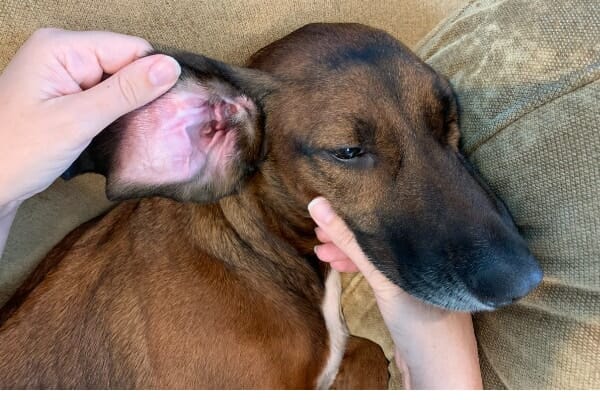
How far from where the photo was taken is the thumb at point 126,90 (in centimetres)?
116

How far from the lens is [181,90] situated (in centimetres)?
127

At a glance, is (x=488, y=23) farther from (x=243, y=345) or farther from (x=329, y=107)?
(x=243, y=345)

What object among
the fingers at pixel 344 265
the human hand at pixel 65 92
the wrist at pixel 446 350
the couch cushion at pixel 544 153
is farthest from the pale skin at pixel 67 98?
the couch cushion at pixel 544 153

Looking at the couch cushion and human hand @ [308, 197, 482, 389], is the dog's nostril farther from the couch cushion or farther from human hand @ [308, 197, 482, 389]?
human hand @ [308, 197, 482, 389]

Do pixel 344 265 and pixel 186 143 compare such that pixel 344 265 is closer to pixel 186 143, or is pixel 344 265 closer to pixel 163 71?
pixel 186 143

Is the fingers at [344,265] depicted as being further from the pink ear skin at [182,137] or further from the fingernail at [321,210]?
the pink ear skin at [182,137]

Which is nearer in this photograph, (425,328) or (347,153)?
(347,153)

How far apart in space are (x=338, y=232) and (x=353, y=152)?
0.79 feet

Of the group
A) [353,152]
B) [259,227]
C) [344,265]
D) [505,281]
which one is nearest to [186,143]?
[259,227]

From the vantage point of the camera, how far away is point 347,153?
1.28 meters

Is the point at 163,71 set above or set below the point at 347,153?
above

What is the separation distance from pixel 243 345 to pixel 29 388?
2.04ft

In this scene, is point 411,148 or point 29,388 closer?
point 411,148
